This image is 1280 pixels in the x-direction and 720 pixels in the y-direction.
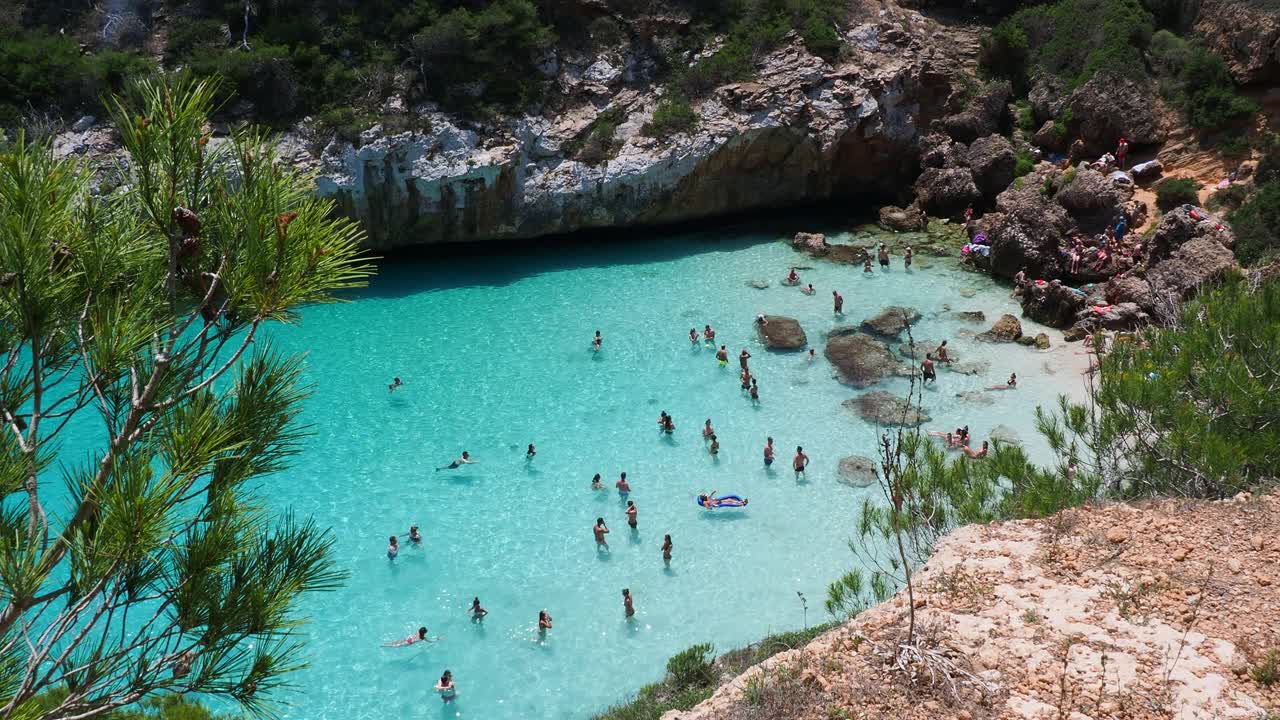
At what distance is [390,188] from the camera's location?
25312 millimetres

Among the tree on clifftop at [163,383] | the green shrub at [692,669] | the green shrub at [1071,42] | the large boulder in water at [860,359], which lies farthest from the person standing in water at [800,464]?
the green shrub at [1071,42]

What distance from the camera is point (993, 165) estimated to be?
89.7 ft

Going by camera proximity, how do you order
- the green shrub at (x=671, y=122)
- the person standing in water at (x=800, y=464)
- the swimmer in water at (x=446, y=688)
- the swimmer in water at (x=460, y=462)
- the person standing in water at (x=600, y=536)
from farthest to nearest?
the green shrub at (x=671, y=122) < the swimmer in water at (x=460, y=462) < the person standing in water at (x=800, y=464) < the person standing in water at (x=600, y=536) < the swimmer in water at (x=446, y=688)

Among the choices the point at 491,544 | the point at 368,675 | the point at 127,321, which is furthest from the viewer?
the point at 491,544

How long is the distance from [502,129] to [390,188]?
11.6 ft

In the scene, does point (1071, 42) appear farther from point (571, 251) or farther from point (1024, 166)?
point (571, 251)

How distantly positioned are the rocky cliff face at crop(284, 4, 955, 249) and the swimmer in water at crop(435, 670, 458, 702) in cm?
1523

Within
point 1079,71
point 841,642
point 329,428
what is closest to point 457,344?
point 329,428

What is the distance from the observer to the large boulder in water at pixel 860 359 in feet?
66.1

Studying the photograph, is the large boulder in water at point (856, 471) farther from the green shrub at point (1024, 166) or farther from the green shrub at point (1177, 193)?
the green shrub at point (1024, 166)

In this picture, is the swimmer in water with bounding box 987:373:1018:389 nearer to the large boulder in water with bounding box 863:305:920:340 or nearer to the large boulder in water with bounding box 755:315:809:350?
the large boulder in water with bounding box 863:305:920:340

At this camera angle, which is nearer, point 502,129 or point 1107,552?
point 1107,552

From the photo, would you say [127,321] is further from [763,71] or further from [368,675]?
[763,71]

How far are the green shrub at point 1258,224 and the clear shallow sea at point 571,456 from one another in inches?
195
